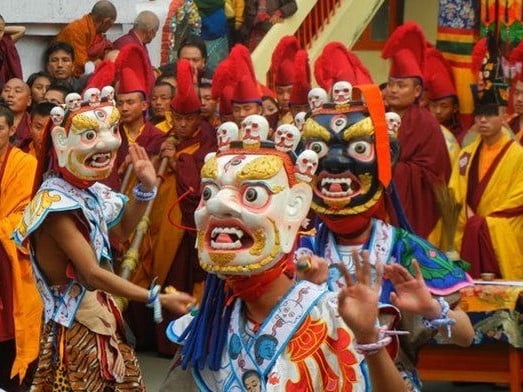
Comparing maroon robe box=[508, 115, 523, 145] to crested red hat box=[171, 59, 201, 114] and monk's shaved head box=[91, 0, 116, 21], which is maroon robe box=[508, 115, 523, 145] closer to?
crested red hat box=[171, 59, 201, 114]

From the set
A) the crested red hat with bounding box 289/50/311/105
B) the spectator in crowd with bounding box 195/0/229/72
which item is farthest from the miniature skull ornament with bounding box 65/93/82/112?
the spectator in crowd with bounding box 195/0/229/72

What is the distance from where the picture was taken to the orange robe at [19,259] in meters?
9.80

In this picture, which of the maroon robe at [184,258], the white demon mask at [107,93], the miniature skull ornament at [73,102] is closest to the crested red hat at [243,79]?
the maroon robe at [184,258]

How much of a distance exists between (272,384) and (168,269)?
19.1 feet

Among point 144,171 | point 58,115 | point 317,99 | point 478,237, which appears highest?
point 317,99

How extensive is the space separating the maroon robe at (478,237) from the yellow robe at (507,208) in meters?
0.03

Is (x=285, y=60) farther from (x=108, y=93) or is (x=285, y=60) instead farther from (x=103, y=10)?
(x=108, y=93)

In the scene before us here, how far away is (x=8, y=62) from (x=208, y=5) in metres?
2.87

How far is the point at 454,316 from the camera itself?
6188 millimetres

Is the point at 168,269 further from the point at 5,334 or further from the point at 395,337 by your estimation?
the point at 395,337

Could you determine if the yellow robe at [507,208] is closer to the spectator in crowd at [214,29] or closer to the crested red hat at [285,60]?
the crested red hat at [285,60]

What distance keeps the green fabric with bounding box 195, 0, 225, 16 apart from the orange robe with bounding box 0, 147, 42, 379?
5.69 m

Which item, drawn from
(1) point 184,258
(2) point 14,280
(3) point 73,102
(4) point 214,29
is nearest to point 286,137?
(3) point 73,102

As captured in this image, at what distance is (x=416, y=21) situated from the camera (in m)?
17.5
